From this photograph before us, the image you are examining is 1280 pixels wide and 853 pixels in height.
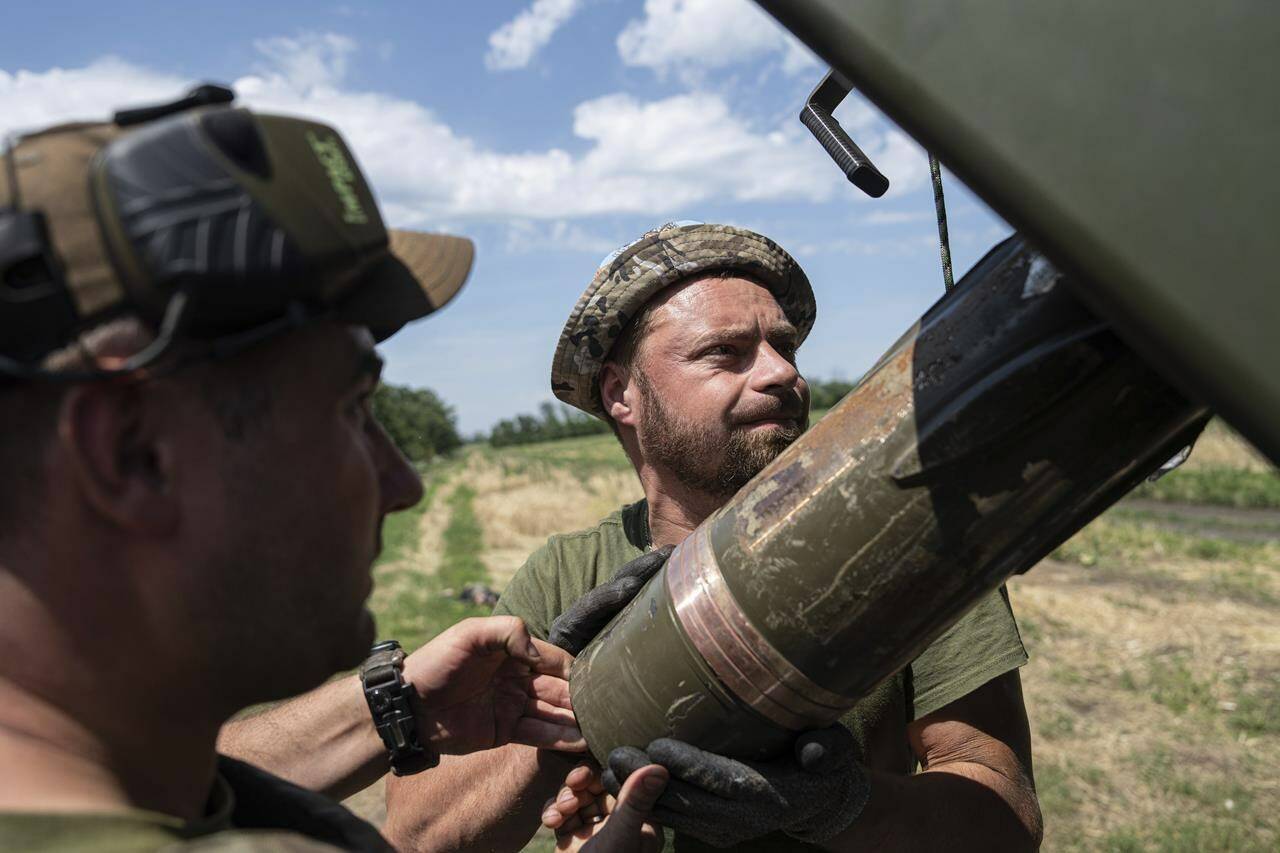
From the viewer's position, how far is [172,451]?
1.15m

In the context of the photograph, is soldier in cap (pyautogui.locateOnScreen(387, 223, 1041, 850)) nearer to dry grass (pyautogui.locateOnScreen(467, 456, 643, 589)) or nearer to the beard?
the beard

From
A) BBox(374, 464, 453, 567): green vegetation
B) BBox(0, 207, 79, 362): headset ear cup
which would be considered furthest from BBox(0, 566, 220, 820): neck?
BBox(374, 464, 453, 567): green vegetation

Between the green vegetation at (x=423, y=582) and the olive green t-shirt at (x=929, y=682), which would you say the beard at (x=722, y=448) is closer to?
the olive green t-shirt at (x=929, y=682)

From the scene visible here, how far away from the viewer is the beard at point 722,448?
283 cm

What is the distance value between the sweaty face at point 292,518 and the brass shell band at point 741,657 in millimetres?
693

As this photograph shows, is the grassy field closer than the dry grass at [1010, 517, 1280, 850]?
No

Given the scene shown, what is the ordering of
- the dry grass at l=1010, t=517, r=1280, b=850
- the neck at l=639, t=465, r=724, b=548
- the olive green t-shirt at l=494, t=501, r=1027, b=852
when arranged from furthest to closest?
1. the dry grass at l=1010, t=517, r=1280, b=850
2. the neck at l=639, t=465, r=724, b=548
3. the olive green t-shirt at l=494, t=501, r=1027, b=852

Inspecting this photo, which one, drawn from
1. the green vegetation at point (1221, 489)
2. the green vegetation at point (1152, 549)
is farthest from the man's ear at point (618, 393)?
the green vegetation at point (1221, 489)

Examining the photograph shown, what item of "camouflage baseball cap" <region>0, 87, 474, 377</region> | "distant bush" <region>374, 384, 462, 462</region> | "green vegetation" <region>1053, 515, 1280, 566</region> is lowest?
"green vegetation" <region>1053, 515, 1280, 566</region>

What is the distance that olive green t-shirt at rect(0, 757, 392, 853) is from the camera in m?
0.97

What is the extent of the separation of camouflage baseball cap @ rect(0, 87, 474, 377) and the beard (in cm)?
174

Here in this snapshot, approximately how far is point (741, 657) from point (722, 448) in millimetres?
1142

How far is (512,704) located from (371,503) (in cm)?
114

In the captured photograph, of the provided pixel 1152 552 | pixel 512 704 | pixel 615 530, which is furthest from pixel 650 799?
pixel 1152 552
